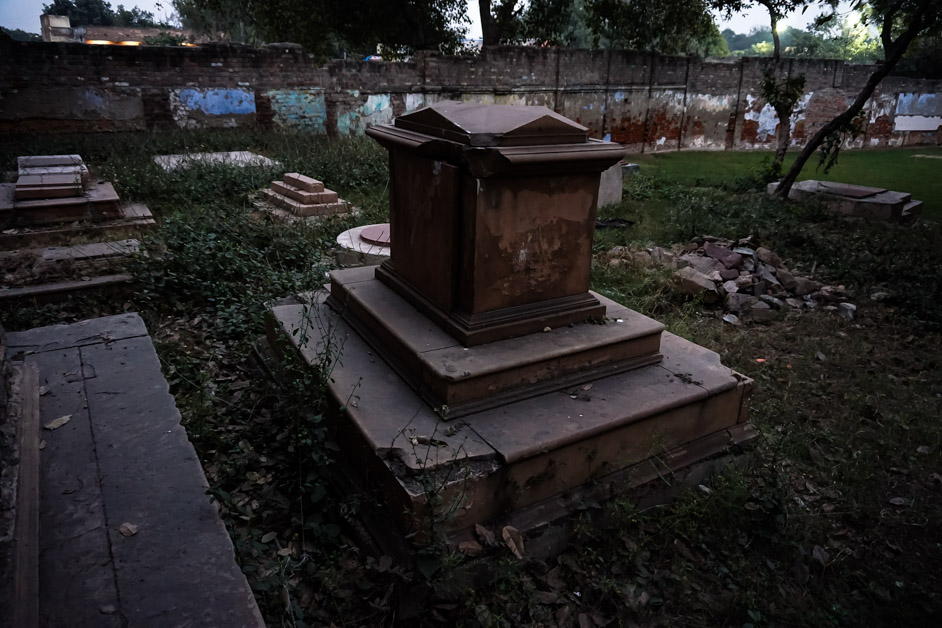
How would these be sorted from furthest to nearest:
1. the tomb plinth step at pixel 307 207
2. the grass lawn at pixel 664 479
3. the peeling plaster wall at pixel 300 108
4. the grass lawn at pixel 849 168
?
1. the peeling plaster wall at pixel 300 108
2. the grass lawn at pixel 849 168
3. the tomb plinth step at pixel 307 207
4. the grass lawn at pixel 664 479

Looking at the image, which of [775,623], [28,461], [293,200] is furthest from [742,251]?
[28,461]

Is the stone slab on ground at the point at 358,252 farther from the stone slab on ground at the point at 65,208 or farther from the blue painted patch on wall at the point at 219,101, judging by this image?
the blue painted patch on wall at the point at 219,101

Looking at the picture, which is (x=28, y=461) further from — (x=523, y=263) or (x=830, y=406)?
(x=830, y=406)

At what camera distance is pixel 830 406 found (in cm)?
385

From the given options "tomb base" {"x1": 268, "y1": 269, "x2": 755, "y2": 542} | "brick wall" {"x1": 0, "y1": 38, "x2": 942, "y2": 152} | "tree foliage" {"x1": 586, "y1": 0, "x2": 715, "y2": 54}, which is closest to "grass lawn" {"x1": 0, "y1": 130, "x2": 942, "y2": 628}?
"tomb base" {"x1": 268, "y1": 269, "x2": 755, "y2": 542}

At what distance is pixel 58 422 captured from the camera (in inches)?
98.0

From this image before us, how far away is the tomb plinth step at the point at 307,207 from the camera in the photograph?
23.2 feet

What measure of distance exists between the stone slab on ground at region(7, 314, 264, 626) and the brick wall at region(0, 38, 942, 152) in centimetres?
1010

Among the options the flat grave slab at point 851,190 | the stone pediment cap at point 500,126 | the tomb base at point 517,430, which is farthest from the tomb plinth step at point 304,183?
the flat grave slab at point 851,190

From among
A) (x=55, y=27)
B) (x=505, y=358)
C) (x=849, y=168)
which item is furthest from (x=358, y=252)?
(x=55, y=27)

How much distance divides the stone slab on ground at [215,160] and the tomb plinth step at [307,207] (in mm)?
1573

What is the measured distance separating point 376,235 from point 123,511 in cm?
408

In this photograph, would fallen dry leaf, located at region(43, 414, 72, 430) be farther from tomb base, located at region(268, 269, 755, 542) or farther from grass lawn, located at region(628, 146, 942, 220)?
grass lawn, located at region(628, 146, 942, 220)

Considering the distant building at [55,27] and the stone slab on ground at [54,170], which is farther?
the distant building at [55,27]
